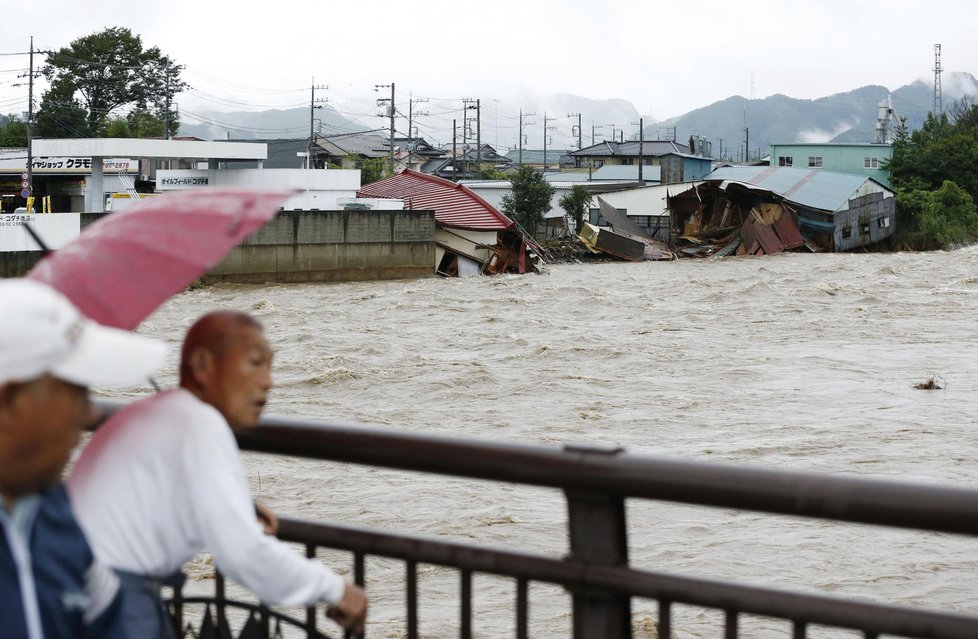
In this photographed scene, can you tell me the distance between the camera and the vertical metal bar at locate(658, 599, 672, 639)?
2.11 meters

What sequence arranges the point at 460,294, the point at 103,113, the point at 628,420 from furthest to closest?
the point at 103,113 → the point at 460,294 → the point at 628,420

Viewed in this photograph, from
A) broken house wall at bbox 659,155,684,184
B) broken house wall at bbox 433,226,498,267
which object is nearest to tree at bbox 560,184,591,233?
broken house wall at bbox 433,226,498,267

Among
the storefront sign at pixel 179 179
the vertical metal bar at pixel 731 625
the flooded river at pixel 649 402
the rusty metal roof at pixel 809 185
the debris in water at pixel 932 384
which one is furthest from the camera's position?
the rusty metal roof at pixel 809 185

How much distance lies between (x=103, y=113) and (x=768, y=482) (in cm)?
7112

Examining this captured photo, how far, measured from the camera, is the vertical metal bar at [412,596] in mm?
2396

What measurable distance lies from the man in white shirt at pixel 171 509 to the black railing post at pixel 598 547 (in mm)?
448

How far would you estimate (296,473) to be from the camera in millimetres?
11633

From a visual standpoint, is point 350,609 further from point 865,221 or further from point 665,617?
point 865,221

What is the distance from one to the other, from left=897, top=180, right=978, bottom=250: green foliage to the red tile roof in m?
19.7

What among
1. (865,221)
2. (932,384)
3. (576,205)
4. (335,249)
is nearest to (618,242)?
(576,205)

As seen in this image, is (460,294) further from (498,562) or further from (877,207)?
(498,562)

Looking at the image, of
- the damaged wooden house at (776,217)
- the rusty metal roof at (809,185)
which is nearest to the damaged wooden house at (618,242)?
the damaged wooden house at (776,217)

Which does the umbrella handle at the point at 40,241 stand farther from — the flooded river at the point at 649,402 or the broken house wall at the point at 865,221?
the broken house wall at the point at 865,221

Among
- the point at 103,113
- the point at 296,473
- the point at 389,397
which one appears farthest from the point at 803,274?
the point at 103,113
